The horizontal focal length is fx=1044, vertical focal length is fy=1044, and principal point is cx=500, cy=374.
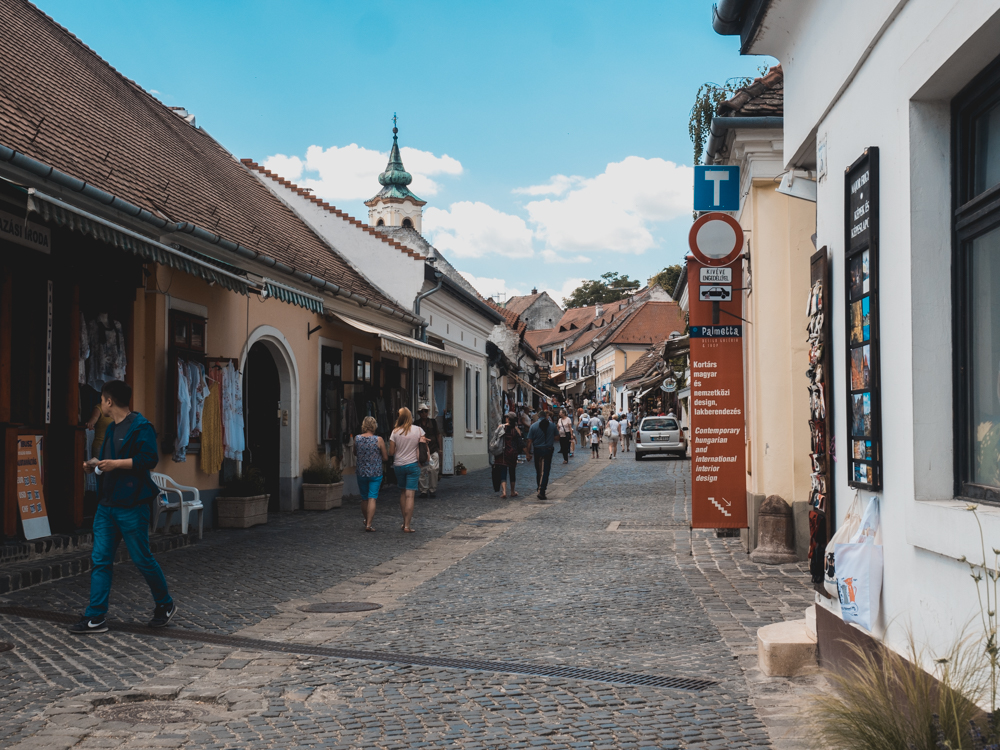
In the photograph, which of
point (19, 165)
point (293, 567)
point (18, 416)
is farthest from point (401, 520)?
point (19, 165)

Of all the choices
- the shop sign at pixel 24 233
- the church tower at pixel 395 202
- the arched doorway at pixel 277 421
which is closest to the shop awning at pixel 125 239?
the shop sign at pixel 24 233

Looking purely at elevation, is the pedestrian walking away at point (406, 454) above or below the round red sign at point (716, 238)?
below

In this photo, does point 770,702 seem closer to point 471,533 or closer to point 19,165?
point 19,165

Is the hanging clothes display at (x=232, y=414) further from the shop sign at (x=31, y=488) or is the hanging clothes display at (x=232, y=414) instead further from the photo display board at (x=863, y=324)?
the photo display board at (x=863, y=324)

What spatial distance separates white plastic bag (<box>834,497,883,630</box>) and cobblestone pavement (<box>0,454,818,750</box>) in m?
0.60

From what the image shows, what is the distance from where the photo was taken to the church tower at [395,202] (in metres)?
69.4

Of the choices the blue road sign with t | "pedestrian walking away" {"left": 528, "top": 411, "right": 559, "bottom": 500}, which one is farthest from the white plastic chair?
"pedestrian walking away" {"left": 528, "top": 411, "right": 559, "bottom": 500}

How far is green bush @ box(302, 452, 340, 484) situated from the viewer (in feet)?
57.1

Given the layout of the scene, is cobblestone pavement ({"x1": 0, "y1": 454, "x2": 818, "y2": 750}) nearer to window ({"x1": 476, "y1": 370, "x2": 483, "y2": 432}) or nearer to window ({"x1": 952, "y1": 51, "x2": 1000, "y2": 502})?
window ({"x1": 952, "y1": 51, "x2": 1000, "y2": 502})

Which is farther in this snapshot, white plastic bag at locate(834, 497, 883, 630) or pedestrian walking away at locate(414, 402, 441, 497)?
pedestrian walking away at locate(414, 402, 441, 497)

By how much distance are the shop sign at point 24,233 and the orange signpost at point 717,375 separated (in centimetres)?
654

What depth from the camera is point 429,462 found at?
786 inches

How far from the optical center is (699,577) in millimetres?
9938

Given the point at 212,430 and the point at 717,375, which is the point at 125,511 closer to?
the point at 717,375
